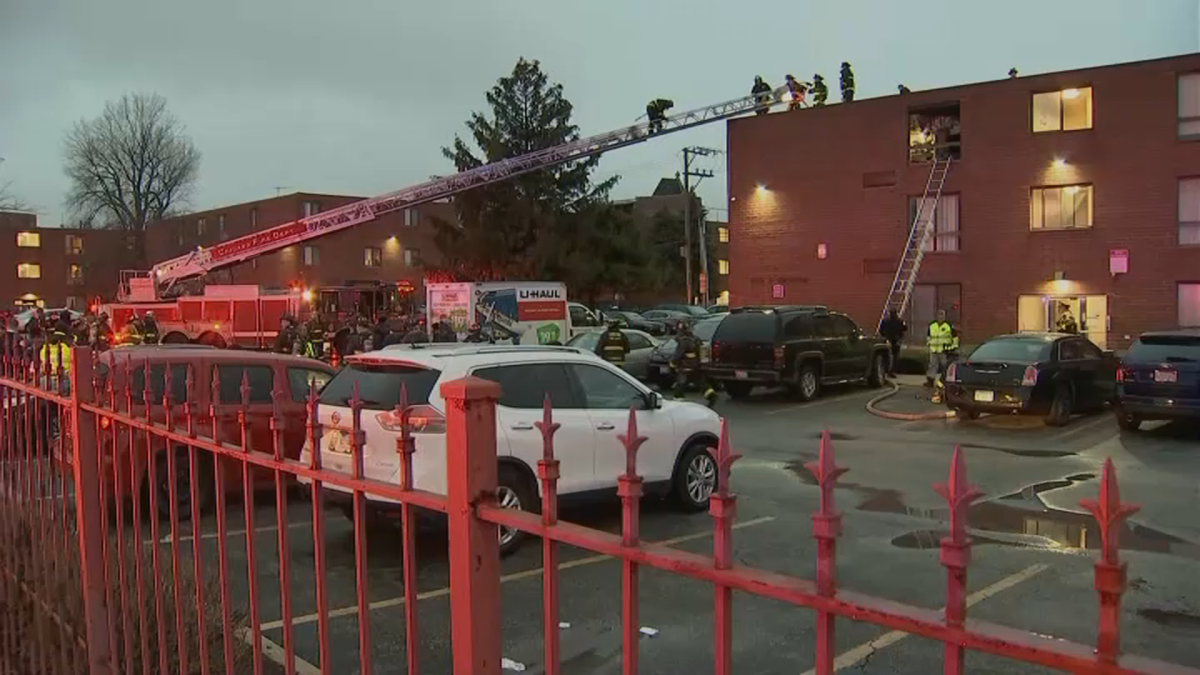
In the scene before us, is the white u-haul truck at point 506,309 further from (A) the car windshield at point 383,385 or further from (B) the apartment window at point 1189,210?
(A) the car windshield at point 383,385

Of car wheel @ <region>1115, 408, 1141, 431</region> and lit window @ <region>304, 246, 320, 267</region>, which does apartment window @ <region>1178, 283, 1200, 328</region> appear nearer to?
car wheel @ <region>1115, 408, 1141, 431</region>

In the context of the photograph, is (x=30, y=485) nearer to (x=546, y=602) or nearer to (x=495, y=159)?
(x=546, y=602)

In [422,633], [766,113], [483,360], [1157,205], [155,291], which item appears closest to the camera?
[422,633]

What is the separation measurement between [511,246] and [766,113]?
15466mm

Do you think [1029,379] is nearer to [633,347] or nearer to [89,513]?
[633,347]

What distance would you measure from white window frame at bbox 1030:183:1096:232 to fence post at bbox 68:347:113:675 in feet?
103

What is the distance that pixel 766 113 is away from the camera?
36.4 meters

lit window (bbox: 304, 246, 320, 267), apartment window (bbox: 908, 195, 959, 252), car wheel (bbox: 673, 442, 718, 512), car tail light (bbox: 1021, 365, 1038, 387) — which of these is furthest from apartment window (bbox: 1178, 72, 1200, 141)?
lit window (bbox: 304, 246, 320, 267)

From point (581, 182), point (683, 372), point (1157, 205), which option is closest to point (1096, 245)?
point (1157, 205)

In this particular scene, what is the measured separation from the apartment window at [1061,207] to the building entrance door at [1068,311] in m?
2.25

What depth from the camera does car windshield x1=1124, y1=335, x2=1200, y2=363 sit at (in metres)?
14.4

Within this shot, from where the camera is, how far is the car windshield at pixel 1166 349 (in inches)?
567

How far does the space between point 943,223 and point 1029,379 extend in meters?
18.2

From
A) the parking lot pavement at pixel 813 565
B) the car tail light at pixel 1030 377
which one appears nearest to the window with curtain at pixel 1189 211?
the car tail light at pixel 1030 377
